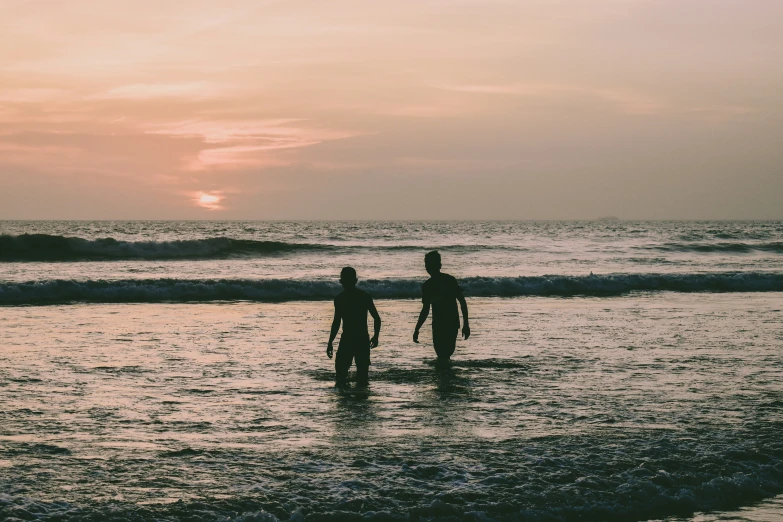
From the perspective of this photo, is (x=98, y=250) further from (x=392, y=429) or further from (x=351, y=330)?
(x=392, y=429)

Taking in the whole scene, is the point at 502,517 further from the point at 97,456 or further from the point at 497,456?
the point at 97,456

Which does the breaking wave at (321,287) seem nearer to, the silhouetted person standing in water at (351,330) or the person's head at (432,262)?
the person's head at (432,262)

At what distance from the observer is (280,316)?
17438mm

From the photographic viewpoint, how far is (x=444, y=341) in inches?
414

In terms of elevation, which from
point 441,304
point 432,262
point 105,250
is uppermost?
point 432,262

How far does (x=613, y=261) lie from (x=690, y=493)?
3620 centimetres

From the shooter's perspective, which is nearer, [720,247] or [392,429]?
[392,429]

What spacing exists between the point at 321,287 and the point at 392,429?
18.4 m

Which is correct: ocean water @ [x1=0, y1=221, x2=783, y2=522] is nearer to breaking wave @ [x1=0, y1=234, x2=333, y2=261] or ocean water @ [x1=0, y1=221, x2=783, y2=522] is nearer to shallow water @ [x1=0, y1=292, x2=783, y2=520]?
shallow water @ [x1=0, y1=292, x2=783, y2=520]

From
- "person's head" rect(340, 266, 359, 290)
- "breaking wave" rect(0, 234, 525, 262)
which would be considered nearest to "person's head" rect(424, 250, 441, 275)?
"person's head" rect(340, 266, 359, 290)

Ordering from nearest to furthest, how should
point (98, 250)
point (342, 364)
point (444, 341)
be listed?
point (342, 364)
point (444, 341)
point (98, 250)

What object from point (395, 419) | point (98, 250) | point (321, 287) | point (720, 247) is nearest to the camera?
point (395, 419)

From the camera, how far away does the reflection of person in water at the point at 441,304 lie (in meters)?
10.2

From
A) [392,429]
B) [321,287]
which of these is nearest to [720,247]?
[321,287]
